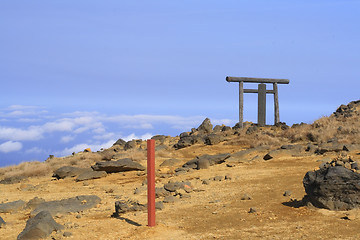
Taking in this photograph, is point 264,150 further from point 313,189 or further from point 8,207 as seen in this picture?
point 8,207

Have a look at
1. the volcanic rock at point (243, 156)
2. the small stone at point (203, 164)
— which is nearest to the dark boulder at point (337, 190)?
the small stone at point (203, 164)

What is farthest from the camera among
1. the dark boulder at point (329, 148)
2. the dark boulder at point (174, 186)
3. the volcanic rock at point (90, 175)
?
the volcanic rock at point (90, 175)

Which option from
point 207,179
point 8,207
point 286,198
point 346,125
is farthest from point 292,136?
point 8,207

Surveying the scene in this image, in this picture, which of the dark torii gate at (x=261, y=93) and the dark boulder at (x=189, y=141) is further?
the dark torii gate at (x=261, y=93)

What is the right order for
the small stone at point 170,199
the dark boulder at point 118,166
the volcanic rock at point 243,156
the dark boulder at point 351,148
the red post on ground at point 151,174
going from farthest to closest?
1. the dark boulder at point 118,166
2. the volcanic rock at point 243,156
3. the dark boulder at point 351,148
4. the small stone at point 170,199
5. the red post on ground at point 151,174

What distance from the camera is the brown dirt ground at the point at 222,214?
7.89 metres

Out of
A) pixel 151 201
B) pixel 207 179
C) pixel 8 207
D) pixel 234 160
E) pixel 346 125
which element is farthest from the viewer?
pixel 346 125

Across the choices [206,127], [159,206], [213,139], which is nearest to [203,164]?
[159,206]

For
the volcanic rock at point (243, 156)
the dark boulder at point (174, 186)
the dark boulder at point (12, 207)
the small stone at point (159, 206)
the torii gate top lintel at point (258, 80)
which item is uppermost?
the torii gate top lintel at point (258, 80)

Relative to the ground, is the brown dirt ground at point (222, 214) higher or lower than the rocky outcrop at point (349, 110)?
lower

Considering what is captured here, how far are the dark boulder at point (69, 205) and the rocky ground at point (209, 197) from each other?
0.03m

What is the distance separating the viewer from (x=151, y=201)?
27.2 ft

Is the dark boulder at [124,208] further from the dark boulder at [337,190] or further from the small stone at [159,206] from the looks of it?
the dark boulder at [337,190]

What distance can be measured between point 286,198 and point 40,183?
434 inches
